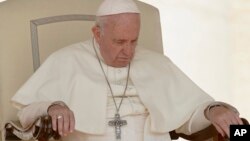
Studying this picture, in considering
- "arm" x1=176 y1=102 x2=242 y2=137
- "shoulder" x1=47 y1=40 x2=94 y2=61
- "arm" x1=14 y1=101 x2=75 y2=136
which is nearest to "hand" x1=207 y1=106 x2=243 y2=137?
"arm" x1=176 y1=102 x2=242 y2=137

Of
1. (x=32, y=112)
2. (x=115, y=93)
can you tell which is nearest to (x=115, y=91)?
(x=115, y=93)

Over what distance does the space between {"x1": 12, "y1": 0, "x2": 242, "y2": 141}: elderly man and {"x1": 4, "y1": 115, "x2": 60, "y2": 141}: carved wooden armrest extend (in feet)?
0.21

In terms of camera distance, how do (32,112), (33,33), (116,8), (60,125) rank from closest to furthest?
1. (60,125)
2. (32,112)
3. (116,8)
4. (33,33)

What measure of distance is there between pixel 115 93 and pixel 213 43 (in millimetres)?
2762

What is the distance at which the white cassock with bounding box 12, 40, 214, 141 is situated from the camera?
3117mm

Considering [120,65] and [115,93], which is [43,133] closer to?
[115,93]

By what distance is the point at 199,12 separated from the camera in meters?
5.78

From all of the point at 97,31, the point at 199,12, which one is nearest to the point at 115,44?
the point at 97,31

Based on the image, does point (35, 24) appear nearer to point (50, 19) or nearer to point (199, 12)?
point (50, 19)

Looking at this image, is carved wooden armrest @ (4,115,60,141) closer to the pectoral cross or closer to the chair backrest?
the chair backrest

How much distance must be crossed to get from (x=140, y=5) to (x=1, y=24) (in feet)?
2.89

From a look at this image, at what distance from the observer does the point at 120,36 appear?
3084 millimetres

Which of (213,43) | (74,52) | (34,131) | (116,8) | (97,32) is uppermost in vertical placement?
(116,8)

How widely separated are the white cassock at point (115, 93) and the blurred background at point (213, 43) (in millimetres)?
2287
